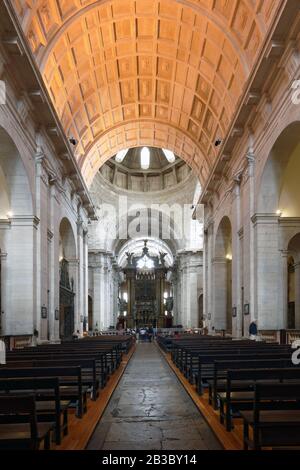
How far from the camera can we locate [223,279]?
94.7 ft

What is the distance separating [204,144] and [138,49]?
7.22m

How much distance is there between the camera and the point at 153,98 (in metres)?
27.0

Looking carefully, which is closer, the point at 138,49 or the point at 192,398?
the point at 192,398

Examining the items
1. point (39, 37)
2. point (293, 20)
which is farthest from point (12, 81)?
point (293, 20)

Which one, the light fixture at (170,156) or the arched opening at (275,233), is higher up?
the light fixture at (170,156)

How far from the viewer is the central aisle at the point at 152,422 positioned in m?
6.20

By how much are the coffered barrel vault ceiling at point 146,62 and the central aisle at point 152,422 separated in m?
10.4

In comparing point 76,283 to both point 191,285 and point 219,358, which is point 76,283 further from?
point 219,358

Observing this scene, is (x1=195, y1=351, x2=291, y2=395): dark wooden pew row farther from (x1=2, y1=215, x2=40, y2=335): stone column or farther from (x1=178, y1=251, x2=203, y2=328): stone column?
(x1=178, y1=251, x2=203, y2=328): stone column

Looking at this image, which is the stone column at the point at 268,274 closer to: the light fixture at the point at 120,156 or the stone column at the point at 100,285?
the stone column at the point at 100,285

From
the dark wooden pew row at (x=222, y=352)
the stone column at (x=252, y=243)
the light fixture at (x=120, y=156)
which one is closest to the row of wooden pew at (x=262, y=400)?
the dark wooden pew row at (x=222, y=352)

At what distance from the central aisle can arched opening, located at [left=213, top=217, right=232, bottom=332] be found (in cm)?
1643
